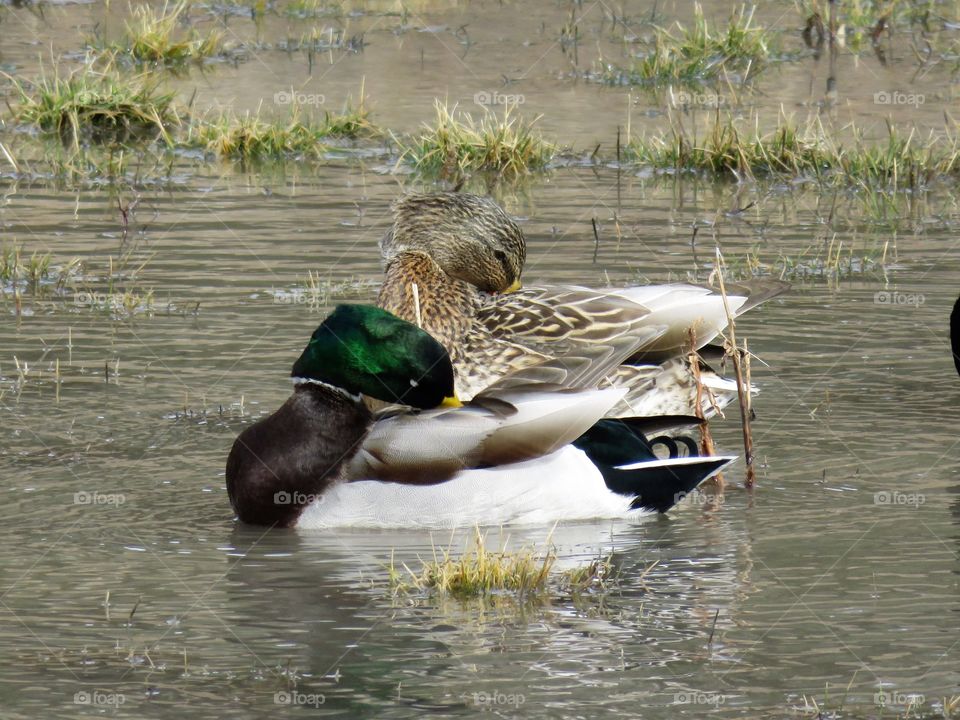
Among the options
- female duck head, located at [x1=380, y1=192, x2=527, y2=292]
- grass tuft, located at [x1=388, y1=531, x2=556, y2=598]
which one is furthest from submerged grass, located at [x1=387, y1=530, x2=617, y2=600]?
female duck head, located at [x1=380, y1=192, x2=527, y2=292]

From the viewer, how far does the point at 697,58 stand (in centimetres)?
1594

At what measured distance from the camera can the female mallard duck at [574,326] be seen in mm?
7391

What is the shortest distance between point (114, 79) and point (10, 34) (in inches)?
175

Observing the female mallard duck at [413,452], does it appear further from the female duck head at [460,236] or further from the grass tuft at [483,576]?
the female duck head at [460,236]

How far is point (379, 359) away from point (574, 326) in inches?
50.6

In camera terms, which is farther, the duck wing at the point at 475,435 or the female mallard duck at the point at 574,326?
the female mallard duck at the point at 574,326

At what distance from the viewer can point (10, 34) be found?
1791 cm

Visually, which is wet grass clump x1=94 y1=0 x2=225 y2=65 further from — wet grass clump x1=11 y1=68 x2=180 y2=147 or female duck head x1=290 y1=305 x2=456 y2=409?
female duck head x1=290 y1=305 x2=456 y2=409

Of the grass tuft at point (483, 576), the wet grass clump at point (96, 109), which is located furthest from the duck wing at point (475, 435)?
the wet grass clump at point (96, 109)

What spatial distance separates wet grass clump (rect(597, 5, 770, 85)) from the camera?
16109 millimetres

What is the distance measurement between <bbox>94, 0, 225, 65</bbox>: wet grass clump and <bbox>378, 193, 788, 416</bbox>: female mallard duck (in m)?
8.60

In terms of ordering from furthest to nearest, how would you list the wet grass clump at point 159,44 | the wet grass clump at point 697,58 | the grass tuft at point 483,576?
the wet grass clump at point 159,44
the wet grass clump at point 697,58
the grass tuft at point 483,576

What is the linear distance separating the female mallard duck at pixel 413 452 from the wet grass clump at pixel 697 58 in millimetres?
9924

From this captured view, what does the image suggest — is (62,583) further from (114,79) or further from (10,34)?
(10,34)
